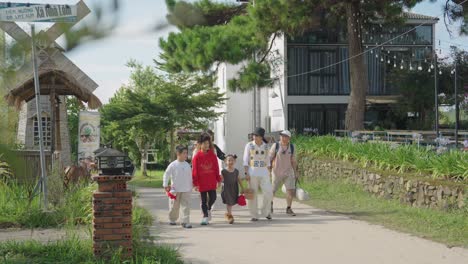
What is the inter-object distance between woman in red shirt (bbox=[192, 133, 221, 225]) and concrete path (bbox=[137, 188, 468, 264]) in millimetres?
519

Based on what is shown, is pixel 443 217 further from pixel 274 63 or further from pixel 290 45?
pixel 290 45

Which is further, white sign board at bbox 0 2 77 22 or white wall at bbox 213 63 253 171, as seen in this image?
white wall at bbox 213 63 253 171

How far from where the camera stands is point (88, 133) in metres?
22.5

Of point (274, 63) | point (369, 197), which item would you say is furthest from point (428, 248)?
point (274, 63)

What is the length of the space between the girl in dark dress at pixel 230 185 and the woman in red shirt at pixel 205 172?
0.63ft

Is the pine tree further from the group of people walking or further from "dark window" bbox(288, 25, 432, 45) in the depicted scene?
the group of people walking

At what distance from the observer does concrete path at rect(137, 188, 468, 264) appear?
732 cm

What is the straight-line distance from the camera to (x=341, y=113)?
29188 mm

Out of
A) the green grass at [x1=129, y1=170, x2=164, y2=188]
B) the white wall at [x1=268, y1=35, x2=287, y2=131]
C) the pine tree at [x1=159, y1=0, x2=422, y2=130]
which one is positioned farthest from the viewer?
the white wall at [x1=268, y1=35, x2=287, y2=131]

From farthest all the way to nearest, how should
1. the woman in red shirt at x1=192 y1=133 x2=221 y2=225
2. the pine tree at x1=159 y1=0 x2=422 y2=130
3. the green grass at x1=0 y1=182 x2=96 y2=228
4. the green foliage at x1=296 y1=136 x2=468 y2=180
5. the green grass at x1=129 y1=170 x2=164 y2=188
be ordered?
the green grass at x1=129 y1=170 x2=164 y2=188
the pine tree at x1=159 y1=0 x2=422 y2=130
the green foliage at x1=296 y1=136 x2=468 y2=180
the woman in red shirt at x1=192 y1=133 x2=221 y2=225
the green grass at x1=0 y1=182 x2=96 y2=228

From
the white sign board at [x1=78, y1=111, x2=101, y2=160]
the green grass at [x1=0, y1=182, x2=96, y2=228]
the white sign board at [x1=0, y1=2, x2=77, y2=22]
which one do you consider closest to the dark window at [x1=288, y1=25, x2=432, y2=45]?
the white sign board at [x1=78, y1=111, x2=101, y2=160]

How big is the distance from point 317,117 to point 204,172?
18.6m

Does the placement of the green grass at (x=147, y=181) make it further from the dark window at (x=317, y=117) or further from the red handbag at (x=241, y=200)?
the red handbag at (x=241, y=200)

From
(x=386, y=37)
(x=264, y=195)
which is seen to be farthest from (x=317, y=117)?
(x=264, y=195)
